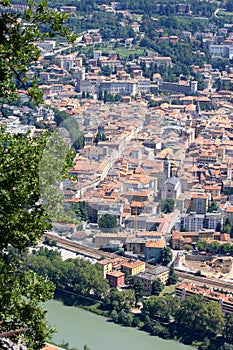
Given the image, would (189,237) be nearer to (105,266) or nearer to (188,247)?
(188,247)

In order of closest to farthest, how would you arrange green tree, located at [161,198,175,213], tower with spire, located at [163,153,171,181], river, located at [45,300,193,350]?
river, located at [45,300,193,350] < green tree, located at [161,198,175,213] < tower with spire, located at [163,153,171,181]

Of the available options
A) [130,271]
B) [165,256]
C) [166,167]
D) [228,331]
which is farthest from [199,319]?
[166,167]

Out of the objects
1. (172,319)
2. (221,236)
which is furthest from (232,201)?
(172,319)

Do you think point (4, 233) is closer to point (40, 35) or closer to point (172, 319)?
point (40, 35)

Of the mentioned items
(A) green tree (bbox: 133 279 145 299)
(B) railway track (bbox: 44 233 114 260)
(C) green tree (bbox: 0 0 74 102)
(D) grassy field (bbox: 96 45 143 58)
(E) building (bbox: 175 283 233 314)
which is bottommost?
(B) railway track (bbox: 44 233 114 260)

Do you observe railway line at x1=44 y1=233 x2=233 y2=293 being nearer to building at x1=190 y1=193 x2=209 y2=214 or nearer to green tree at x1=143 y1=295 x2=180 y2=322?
green tree at x1=143 y1=295 x2=180 y2=322

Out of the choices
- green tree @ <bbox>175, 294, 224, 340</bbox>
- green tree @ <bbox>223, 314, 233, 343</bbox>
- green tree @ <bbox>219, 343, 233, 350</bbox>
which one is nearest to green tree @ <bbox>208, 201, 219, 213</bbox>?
green tree @ <bbox>175, 294, 224, 340</bbox>

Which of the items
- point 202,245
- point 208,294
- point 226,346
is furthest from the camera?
point 202,245
